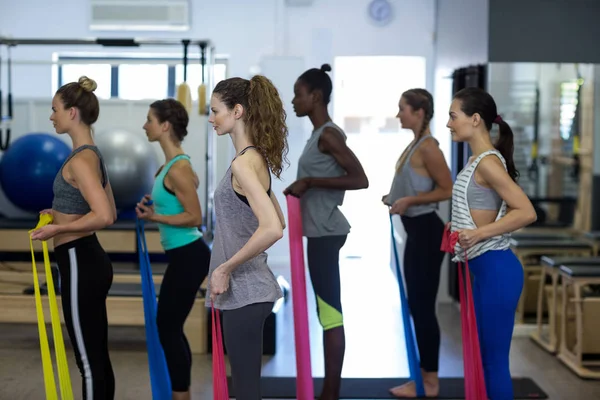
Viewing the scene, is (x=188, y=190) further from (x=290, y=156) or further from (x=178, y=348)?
(x=290, y=156)

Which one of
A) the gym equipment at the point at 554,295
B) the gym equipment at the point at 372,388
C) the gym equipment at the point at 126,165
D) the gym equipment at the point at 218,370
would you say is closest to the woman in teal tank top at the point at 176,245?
the gym equipment at the point at 372,388

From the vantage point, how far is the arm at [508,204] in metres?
2.82

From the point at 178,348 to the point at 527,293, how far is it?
3.28 m

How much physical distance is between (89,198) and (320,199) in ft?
3.83

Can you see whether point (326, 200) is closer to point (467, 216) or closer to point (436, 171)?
point (436, 171)

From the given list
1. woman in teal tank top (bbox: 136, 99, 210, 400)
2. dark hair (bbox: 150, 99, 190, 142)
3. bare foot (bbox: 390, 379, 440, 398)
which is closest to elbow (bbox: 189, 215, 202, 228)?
woman in teal tank top (bbox: 136, 99, 210, 400)

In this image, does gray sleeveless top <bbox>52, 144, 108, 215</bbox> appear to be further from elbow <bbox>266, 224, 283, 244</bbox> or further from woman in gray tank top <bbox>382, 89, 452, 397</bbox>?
woman in gray tank top <bbox>382, 89, 452, 397</bbox>

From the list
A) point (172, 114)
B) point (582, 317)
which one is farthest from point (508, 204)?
point (582, 317)

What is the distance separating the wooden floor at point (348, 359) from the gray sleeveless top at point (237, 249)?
178cm

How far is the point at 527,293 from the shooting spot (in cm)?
584

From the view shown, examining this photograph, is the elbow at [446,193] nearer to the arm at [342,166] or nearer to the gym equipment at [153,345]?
the arm at [342,166]

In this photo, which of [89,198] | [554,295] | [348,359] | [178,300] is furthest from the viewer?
[554,295]

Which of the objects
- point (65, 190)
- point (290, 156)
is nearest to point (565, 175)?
point (290, 156)

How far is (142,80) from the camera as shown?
30.9 feet
